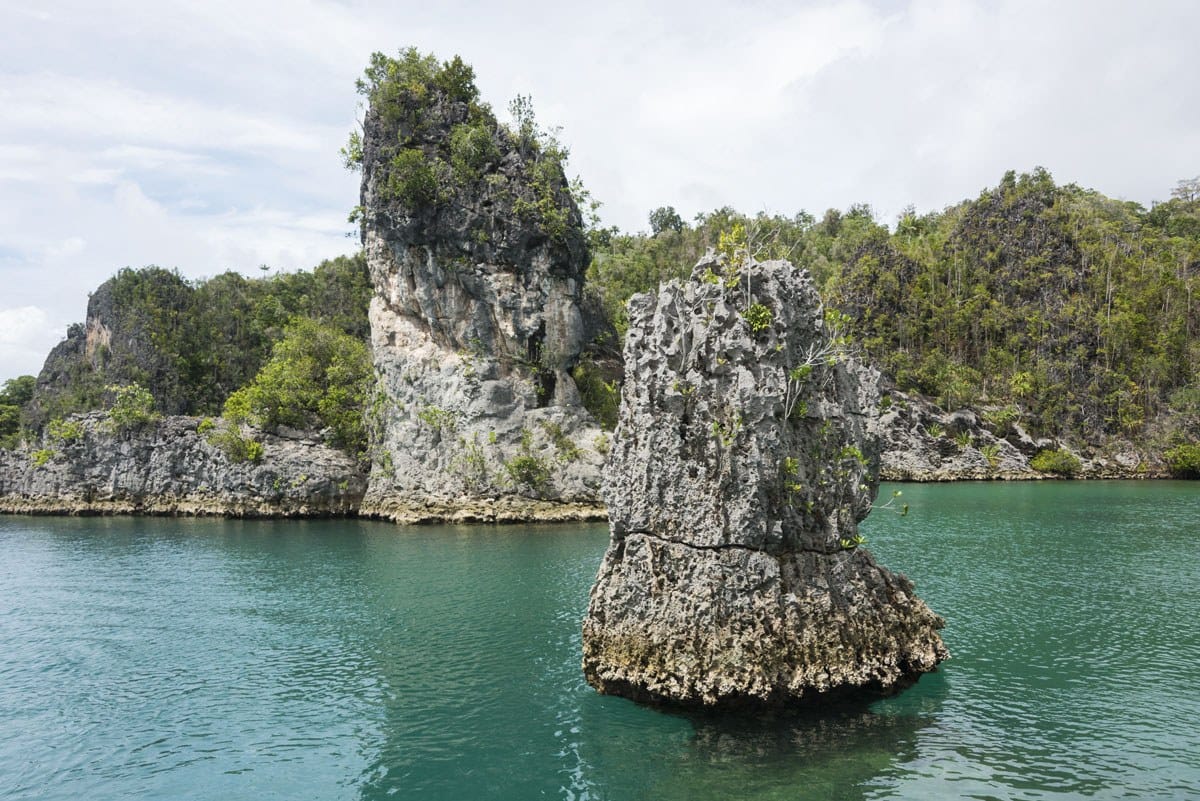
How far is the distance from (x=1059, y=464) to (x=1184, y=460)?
394 inches

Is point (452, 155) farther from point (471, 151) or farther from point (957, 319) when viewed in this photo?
point (957, 319)

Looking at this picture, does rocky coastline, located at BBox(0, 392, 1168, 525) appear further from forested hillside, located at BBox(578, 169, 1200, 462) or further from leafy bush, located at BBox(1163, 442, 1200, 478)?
leafy bush, located at BBox(1163, 442, 1200, 478)

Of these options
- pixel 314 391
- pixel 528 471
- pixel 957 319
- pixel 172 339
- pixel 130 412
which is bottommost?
pixel 528 471

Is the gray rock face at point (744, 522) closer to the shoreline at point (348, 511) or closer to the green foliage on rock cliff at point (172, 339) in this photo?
the shoreline at point (348, 511)

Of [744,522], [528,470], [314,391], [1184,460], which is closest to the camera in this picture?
[744,522]

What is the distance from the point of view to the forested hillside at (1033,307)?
74438mm

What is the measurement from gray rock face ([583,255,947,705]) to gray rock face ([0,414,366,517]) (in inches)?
1459

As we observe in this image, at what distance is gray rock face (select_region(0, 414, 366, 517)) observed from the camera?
49094 millimetres

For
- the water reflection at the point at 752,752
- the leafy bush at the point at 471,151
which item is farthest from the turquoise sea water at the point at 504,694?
the leafy bush at the point at 471,151

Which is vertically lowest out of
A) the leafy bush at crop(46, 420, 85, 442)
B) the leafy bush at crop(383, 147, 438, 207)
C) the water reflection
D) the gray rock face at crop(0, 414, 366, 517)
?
the water reflection

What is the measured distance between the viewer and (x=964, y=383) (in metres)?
75.9

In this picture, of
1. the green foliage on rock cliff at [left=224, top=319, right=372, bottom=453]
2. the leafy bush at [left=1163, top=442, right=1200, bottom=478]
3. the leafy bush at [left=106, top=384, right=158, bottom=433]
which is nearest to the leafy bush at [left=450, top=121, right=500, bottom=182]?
the green foliage on rock cliff at [left=224, top=319, right=372, bottom=453]

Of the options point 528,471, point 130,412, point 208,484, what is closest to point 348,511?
point 208,484

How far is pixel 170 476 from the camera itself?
52.4m
